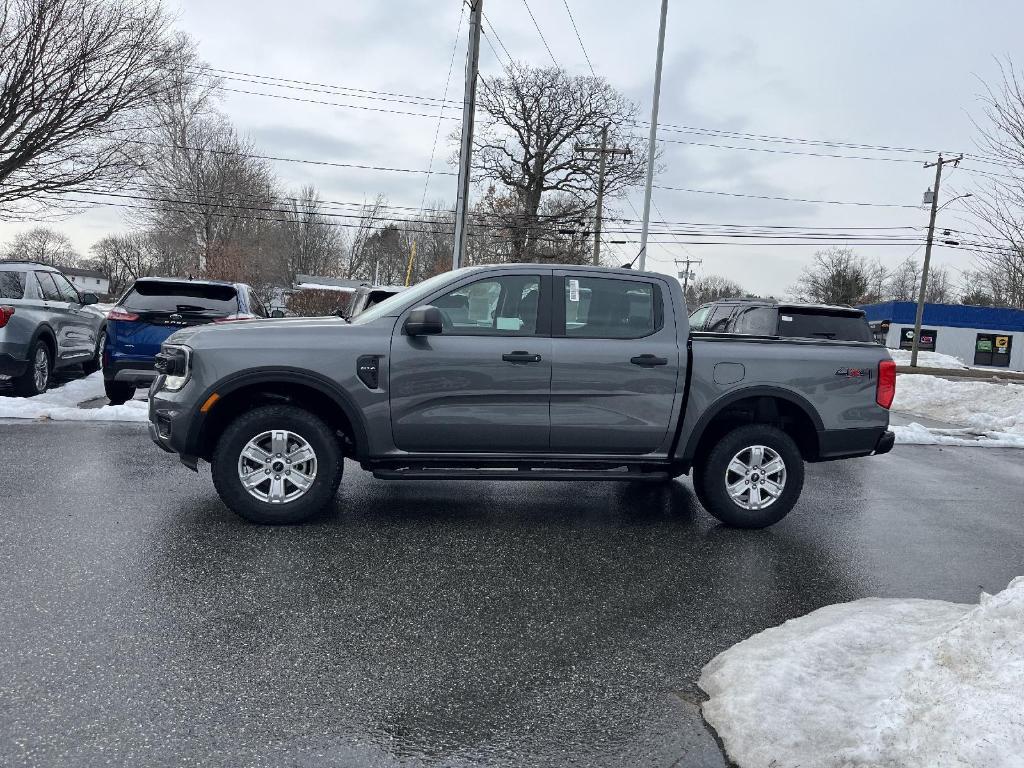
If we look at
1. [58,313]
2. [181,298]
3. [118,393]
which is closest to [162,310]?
[181,298]

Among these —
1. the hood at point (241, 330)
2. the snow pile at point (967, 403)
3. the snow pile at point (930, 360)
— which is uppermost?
the hood at point (241, 330)

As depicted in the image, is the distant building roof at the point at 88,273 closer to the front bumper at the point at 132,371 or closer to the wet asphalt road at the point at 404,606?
the front bumper at the point at 132,371

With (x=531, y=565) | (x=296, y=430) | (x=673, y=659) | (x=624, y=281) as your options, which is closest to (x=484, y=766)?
(x=673, y=659)

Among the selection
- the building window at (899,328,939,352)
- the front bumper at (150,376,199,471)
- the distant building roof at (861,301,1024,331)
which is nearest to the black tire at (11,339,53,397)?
the front bumper at (150,376,199,471)

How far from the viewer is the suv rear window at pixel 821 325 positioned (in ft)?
35.6

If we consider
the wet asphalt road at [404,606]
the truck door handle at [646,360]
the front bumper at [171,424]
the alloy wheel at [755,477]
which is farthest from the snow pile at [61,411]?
the alloy wheel at [755,477]

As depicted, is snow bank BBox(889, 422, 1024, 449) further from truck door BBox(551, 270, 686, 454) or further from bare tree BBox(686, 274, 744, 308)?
bare tree BBox(686, 274, 744, 308)

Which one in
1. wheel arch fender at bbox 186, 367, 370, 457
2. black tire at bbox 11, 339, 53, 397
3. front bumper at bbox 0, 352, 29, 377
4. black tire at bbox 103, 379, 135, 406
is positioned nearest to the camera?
wheel arch fender at bbox 186, 367, 370, 457

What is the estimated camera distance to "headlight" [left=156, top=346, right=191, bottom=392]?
212 inches

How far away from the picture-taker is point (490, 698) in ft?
10.7

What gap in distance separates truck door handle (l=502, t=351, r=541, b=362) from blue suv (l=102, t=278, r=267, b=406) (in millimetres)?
5186

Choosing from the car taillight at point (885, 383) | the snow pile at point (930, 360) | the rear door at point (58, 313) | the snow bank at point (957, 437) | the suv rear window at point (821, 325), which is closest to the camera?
the car taillight at point (885, 383)

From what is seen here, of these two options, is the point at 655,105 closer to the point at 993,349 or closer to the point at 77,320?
the point at 77,320

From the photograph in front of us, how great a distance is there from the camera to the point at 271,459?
5418 mm
